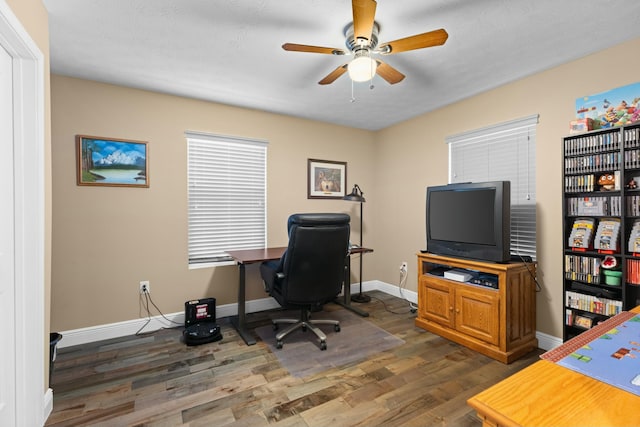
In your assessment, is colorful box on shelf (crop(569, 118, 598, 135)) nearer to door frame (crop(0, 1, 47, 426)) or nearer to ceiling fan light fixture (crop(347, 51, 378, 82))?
ceiling fan light fixture (crop(347, 51, 378, 82))

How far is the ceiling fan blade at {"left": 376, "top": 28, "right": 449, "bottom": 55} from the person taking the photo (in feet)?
5.31

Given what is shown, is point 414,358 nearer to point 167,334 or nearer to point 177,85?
point 167,334

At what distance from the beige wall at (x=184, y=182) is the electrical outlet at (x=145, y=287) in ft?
0.13

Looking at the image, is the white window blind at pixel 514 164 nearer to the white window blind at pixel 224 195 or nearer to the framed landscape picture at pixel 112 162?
the white window blind at pixel 224 195

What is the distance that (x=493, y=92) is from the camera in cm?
294

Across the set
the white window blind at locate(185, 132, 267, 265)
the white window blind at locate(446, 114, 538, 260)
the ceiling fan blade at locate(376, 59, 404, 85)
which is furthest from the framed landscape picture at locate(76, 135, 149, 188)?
the white window blind at locate(446, 114, 538, 260)

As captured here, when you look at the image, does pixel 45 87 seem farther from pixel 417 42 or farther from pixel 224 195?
pixel 417 42

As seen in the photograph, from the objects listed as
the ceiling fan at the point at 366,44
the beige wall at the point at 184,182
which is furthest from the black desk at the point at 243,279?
the ceiling fan at the point at 366,44

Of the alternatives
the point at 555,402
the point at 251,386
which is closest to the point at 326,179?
the point at 251,386

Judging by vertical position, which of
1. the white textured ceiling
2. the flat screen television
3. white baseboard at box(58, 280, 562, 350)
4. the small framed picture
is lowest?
white baseboard at box(58, 280, 562, 350)

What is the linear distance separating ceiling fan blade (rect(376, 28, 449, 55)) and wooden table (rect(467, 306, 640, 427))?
1.65 m

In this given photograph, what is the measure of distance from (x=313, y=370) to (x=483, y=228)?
6.23 feet

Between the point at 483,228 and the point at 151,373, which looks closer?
the point at 151,373

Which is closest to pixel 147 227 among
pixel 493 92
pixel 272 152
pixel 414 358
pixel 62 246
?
pixel 62 246
